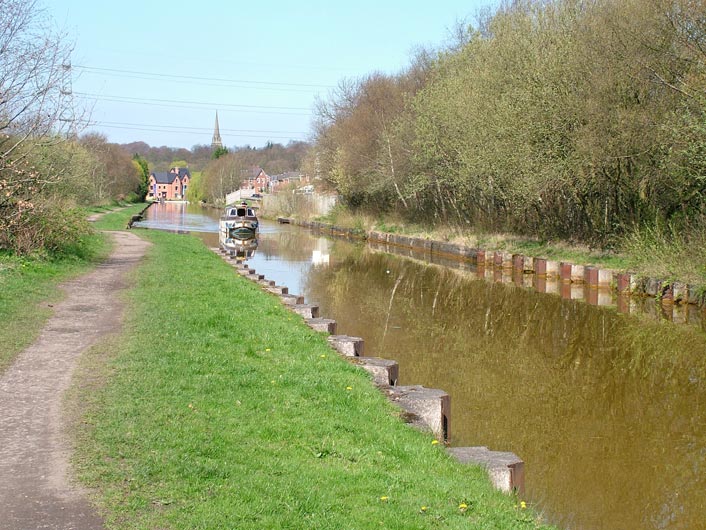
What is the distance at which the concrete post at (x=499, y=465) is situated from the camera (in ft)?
20.0

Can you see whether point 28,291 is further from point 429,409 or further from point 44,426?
point 429,409

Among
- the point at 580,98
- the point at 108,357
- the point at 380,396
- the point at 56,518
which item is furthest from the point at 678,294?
the point at 56,518

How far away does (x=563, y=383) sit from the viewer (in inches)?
465

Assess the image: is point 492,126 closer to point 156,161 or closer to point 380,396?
point 380,396

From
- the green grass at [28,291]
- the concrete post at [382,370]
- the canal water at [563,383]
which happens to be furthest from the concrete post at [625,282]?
the green grass at [28,291]

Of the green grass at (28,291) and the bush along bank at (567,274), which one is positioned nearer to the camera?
the green grass at (28,291)

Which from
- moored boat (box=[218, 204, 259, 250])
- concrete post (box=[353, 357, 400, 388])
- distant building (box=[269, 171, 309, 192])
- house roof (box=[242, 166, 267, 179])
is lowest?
concrete post (box=[353, 357, 400, 388])

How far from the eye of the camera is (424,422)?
741 cm

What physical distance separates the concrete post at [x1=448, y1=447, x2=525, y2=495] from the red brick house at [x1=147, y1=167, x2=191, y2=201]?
564 ft

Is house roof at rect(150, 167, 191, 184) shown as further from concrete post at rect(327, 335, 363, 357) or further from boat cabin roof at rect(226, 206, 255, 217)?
concrete post at rect(327, 335, 363, 357)

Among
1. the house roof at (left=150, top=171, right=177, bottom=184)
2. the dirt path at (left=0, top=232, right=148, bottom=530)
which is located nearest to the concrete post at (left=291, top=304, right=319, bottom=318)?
the dirt path at (left=0, top=232, right=148, bottom=530)

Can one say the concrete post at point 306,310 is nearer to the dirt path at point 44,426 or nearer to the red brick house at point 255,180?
the dirt path at point 44,426

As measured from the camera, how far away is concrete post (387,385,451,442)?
749 centimetres

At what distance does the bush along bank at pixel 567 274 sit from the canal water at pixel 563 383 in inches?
41.5
